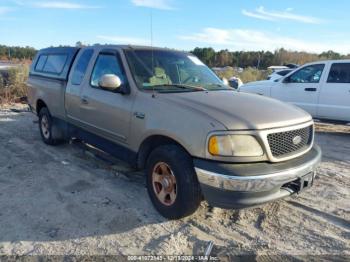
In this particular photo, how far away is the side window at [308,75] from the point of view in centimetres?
886

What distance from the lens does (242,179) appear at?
10.6 feet

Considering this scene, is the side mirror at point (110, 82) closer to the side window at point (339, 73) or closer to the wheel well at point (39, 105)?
the wheel well at point (39, 105)

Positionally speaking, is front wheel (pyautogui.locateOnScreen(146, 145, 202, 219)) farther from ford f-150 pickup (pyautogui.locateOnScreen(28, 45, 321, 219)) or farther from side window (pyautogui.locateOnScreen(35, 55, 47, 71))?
side window (pyautogui.locateOnScreen(35, 55, 47, 71))

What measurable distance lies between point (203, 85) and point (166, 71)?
53cm

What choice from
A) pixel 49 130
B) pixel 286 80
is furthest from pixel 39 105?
pixel 286 80

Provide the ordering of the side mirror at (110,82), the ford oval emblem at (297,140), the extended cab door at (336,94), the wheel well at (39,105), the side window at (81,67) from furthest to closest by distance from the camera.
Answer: the extended cab door at (336,94)
the wheel well at (39,105)
the side window at (81,67)
the side mirror at (110,82)
the ford oval emblem at (297,140)

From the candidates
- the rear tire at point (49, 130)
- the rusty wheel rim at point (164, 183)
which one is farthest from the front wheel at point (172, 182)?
the rear tire at point (49, 130)

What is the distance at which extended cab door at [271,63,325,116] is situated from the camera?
29.1ft

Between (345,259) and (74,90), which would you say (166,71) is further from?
(345,259)

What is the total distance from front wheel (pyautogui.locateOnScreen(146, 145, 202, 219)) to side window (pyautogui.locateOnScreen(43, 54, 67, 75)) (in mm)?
3013

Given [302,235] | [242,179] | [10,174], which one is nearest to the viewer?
[242,179]

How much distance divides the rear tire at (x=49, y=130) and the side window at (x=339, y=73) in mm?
6319

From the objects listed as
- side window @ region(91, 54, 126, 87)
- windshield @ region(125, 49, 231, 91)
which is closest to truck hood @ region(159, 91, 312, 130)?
windshield @ region(125, 49, 231, 91)

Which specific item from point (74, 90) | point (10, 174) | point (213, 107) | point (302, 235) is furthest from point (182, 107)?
point (10, 174)
